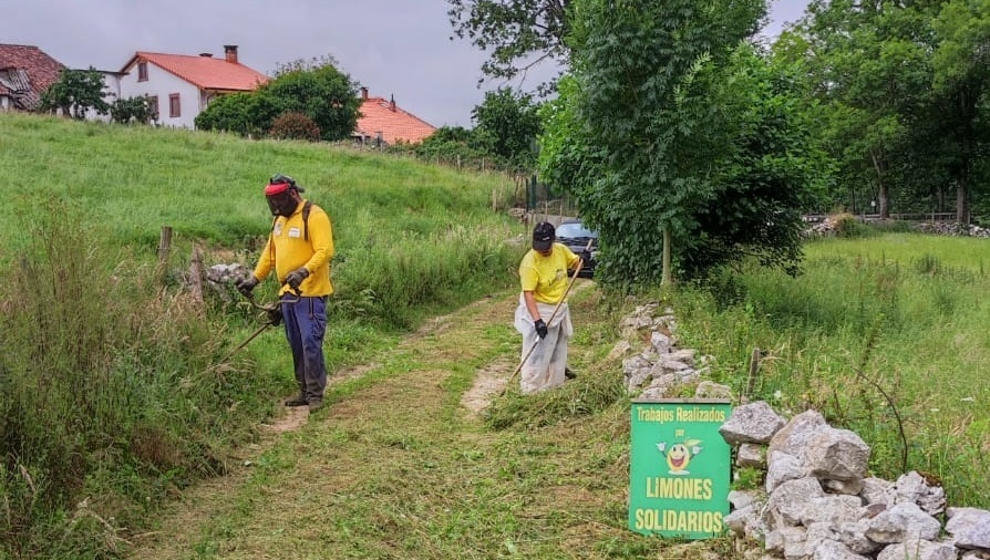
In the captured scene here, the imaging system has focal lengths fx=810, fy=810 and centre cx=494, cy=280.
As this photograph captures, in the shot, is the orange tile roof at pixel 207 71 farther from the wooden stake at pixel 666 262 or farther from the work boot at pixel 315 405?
the work boot at pixel 315 405

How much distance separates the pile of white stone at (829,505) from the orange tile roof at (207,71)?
44.1m

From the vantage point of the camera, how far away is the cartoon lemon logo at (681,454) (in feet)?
13.7

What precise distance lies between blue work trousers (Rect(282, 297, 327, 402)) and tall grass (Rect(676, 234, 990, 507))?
3.13 meters

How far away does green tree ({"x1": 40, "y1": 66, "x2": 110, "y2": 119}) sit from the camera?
33031 mm

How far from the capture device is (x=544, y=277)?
720 cm

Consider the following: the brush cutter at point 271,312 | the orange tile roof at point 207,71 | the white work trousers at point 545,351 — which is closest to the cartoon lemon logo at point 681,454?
the white work trousers at point 545,351

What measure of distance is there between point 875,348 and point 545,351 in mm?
2872

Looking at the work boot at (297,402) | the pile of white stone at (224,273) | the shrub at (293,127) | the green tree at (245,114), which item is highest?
the green tree at (245,114)

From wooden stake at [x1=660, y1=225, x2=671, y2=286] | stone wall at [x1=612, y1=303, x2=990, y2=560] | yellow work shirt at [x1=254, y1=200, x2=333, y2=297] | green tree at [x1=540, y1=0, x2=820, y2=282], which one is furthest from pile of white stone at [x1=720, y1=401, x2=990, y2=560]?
wooden stake at [x1=660, y1=225, x2=671, y2=286]

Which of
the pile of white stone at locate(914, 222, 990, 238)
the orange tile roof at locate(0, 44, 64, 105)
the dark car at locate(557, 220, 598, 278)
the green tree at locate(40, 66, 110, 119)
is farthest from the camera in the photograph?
the orange tile roof at locate(0, 44, 64, 105)

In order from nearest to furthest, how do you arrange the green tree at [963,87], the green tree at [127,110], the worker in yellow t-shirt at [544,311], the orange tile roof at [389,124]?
the worker in yellow t-shirt at [544,311]
the green tree at [963,87]
the green tree at [127,110]
the orange tile roof at [389,124]

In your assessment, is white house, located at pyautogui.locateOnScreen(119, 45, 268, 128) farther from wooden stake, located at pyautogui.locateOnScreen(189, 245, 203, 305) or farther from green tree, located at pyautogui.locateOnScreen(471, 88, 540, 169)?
wooden stake, located at pyautogui.locateOnScreen(189, 245, 203, 305)

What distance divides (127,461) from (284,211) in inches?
102

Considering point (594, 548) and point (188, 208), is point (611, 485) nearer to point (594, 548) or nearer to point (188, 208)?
point (594, 548)
